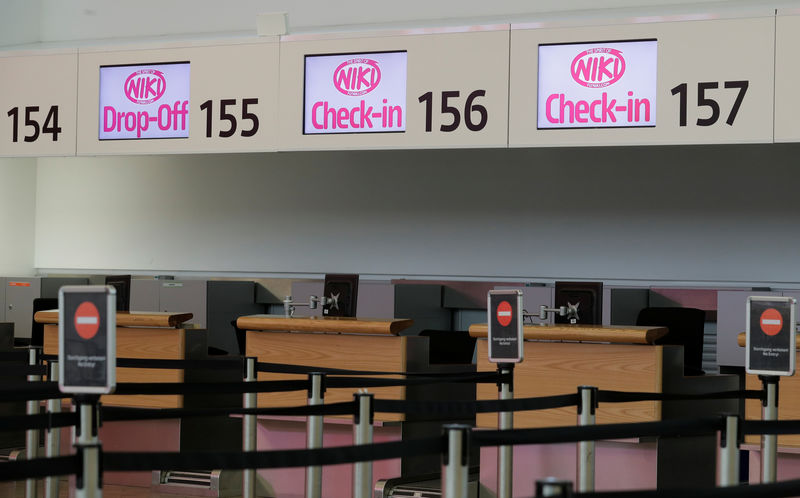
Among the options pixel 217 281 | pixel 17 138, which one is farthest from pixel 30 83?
pixel 217 281

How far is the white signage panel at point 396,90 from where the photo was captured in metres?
5.90

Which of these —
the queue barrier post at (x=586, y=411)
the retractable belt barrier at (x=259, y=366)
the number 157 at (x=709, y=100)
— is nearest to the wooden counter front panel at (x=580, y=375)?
the retractable belt barrier at (x=259, y=366)

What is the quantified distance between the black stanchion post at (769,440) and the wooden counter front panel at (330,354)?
1.94 m

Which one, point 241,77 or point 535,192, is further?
point 535,192

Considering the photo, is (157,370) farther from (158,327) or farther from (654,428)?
(654,428)

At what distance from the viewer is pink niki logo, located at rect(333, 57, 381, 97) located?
6.09 metres

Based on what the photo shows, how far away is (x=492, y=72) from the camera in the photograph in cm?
589

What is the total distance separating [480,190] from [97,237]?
3545 millimetres

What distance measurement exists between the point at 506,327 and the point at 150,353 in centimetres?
252

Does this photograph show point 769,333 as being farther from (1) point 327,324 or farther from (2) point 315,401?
(1) point 327,324

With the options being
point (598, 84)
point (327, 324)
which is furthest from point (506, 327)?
point (598, 84)

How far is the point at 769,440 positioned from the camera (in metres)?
3.13

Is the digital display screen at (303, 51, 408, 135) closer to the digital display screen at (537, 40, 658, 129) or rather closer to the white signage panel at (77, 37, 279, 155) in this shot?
the white signage panel at (77, 37, 279, 155)

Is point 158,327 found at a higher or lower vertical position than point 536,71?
lower
